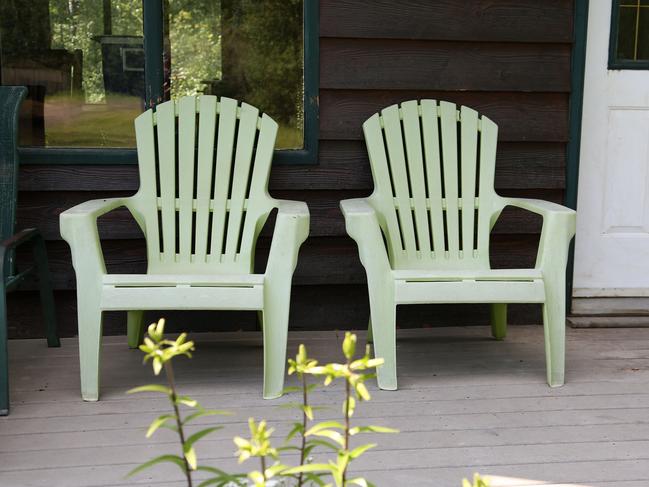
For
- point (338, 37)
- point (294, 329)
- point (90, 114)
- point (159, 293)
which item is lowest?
point (294, 329)

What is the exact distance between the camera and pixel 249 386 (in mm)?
2662

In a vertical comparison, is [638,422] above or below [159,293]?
below

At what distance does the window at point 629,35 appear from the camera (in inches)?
131

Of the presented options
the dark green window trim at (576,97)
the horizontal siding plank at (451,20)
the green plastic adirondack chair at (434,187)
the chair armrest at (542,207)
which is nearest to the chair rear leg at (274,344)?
the green plastic adirondack chair at (434,187)

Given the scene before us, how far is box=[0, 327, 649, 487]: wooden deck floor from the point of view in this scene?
6.73ft

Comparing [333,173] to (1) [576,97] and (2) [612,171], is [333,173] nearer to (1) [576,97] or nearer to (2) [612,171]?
(1) [576,97]

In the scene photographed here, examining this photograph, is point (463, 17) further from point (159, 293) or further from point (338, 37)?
point (159, 293)

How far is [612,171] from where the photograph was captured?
3428 mm

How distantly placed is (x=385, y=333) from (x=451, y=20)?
133 cm

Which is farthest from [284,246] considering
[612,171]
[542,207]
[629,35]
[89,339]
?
[629,35]

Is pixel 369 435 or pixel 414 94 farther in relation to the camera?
pixel 414 94

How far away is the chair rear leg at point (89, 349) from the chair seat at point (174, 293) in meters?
0.05

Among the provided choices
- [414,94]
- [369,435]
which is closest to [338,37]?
[414,94]

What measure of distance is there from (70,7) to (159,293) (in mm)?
1236
